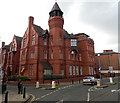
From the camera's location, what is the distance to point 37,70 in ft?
102

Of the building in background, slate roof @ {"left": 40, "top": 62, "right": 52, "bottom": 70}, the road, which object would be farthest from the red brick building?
the building in background

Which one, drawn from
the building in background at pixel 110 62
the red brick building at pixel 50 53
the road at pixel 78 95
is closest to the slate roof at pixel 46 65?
the red brick building at pixel 50 53

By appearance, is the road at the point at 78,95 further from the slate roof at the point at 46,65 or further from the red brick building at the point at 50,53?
the slate roof at the point at 46,65

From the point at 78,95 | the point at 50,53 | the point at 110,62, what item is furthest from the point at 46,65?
the point at 110,62

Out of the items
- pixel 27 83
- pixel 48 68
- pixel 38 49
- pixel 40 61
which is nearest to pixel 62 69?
Answer: pixel 48 68

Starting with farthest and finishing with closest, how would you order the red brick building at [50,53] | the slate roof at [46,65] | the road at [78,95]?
1. the red brick building at [50,53]
2. the slate roof at [46,65]
3. the road at [78,95]

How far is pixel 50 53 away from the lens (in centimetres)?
3416

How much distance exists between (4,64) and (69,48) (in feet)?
76.2

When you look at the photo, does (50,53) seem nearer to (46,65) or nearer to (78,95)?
(46,65)

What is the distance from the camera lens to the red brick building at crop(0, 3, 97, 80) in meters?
32.0

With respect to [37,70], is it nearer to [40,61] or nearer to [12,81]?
A: [40,61]

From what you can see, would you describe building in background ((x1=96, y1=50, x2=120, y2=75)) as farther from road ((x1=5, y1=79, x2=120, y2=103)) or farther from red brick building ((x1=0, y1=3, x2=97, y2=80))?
road ((x1=5, y1=79, x2=120, y2=103))

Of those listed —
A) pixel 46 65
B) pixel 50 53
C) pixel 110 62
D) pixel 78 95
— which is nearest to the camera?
pixel 78 95

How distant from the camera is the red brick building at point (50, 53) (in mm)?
32031
